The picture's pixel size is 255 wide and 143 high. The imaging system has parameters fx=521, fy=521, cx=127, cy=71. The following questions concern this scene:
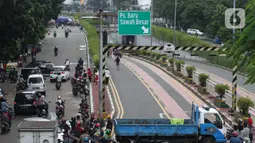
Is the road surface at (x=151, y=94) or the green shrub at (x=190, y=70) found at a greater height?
the green shrub at (x=190, y=70)

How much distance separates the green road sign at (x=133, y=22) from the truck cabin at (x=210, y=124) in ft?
28.7

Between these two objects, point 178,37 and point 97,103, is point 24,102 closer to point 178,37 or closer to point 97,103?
point 97,103

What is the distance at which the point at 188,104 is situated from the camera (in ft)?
107

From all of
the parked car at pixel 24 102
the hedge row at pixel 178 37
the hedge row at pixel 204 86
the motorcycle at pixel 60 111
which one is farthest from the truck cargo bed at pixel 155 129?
the hedge row at pixel 178 37

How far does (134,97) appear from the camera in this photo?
3462 cm

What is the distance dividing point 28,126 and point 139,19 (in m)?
13.4

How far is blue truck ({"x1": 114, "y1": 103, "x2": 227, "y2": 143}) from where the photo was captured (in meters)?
21.0

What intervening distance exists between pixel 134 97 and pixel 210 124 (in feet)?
43.4

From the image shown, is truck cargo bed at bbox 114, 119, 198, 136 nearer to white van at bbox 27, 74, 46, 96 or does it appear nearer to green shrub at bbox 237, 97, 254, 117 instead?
green shrub at bbox 237, 97, 254, 117

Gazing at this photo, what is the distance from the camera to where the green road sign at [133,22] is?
2970cm

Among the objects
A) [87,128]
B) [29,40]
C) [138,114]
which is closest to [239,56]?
[87,128]

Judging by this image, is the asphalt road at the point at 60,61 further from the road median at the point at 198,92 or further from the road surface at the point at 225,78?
the road surface at the point at 225,78

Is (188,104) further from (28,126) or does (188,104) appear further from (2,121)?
(28,126)

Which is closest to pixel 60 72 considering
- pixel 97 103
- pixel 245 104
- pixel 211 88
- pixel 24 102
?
pixel 97 103
